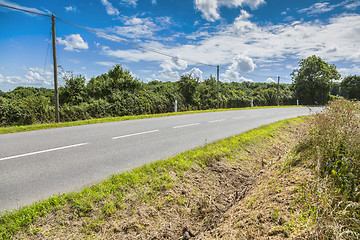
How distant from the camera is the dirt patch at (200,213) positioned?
252 centimetres

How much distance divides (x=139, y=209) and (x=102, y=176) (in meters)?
1.37

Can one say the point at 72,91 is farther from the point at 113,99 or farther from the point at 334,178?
the point at 334,178

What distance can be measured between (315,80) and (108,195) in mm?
53195

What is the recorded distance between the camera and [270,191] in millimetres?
3510

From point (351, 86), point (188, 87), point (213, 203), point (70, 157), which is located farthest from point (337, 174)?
point (351, 86)

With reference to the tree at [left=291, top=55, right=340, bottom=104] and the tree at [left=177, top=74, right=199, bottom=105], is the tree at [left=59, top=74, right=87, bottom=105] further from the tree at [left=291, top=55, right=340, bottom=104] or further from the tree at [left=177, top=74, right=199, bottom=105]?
the tree at [left=291, top=55, right=340, bottom=104]

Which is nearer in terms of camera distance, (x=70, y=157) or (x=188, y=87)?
(x=70, y=157)

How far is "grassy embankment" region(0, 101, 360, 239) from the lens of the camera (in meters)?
2.46

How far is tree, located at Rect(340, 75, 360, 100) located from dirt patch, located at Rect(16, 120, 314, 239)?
5788 cm

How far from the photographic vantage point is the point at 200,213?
3.23 metres

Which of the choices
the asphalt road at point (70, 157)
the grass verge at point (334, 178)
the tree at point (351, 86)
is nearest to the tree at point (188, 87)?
the asphalt road at point (70, 157)

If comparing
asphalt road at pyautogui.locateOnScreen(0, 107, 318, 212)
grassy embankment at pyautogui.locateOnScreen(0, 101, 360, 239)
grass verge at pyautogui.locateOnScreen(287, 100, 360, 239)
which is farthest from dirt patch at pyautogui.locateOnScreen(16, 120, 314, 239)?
asphalt road at pyautogui.locateOnScreen(0, 107, 318, 212)

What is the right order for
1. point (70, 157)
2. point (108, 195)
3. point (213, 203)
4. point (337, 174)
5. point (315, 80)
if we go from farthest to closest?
point (315, 80) → point (70, 157) → point (213, 203) → point (337, 174) → point (108, 195)

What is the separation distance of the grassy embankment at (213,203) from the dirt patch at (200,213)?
1 centimetres
